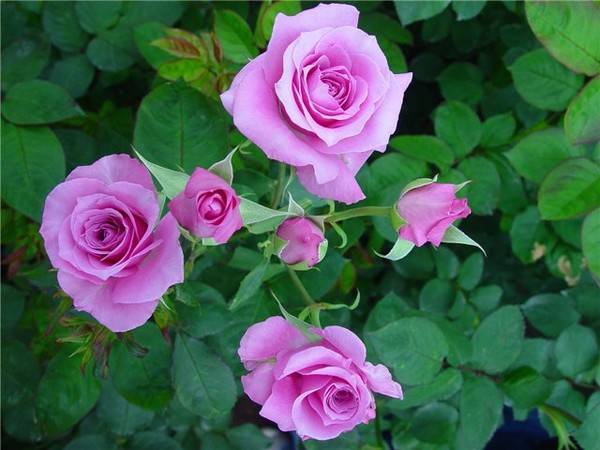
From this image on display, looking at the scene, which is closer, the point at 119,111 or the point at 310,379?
the point at 310,379

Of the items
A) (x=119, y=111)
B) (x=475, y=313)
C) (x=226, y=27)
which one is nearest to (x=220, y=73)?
(x=226, y=27)

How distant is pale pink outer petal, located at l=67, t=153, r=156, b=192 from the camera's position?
2.31 ft

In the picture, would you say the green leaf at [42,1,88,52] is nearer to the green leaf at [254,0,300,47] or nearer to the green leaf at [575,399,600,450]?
the green leaf at [254,0,300,47]

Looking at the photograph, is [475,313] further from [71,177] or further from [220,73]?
[71,177]

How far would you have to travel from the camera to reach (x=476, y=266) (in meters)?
1.17

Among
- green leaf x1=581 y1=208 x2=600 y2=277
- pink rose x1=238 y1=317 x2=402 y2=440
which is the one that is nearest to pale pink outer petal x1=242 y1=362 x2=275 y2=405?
pink rose x1=238 y1=317 x2=402 y2=440

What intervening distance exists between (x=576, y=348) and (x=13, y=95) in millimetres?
943

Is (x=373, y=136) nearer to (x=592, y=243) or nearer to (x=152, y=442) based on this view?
(x=592, y=243)

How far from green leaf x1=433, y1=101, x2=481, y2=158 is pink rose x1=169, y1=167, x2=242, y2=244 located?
1.96 ft

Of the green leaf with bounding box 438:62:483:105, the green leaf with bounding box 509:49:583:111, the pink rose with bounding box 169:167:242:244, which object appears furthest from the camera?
the green leaf with bounding box 438:62:483:105

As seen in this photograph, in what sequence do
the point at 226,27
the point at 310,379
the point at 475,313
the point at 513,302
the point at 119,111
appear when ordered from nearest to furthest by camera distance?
the point at 310,379, the point at 226,27, the point at 475,313, the point at 119,111, the point at 513,302

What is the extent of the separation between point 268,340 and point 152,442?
0.50 metres

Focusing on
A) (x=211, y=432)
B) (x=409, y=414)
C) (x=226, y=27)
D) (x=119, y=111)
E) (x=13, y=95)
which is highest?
(x=226, y=27)

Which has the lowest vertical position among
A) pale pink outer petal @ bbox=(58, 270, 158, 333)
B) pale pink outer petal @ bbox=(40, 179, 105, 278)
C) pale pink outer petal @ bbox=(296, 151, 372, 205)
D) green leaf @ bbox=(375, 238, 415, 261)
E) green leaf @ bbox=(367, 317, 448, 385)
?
green leaf @ bbox=(367, 317, 448, 385)
